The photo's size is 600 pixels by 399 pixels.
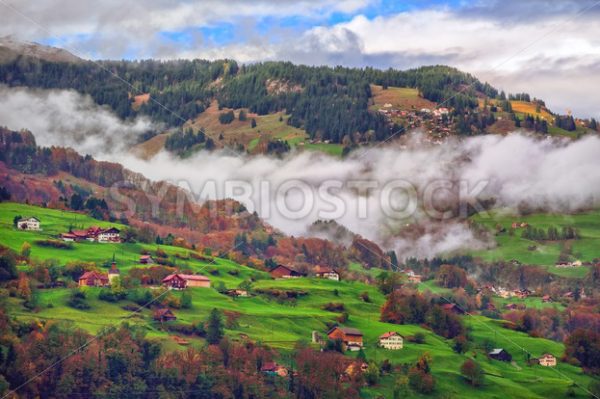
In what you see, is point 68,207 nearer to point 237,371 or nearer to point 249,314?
point 249,314

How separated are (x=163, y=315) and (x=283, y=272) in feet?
149

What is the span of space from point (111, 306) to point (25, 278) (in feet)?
35.1

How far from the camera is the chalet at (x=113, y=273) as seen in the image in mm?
149913

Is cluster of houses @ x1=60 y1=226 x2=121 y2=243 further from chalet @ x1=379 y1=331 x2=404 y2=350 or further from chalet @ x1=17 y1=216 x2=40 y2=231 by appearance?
chalet @ x1=379 y1=331 x2=404 y2=350

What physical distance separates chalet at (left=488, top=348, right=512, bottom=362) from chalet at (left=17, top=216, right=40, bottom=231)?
64487 mm

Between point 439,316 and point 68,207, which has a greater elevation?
point 68,207

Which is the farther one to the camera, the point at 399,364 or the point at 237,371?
the point at 399,364

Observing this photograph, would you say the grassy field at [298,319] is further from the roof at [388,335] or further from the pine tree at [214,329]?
the pine tree at [214,329]

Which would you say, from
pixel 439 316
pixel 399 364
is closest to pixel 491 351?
pixel 439 316

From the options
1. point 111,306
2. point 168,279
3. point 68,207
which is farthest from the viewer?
point 68,207

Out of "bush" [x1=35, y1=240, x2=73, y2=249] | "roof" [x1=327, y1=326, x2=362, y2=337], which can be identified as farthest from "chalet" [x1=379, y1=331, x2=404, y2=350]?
"bush" [x1=35, y1=240, x2=73, y2=249]

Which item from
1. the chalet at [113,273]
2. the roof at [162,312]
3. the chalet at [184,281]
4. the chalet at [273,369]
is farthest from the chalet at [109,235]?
the chalet at [273,369]

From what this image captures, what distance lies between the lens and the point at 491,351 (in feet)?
516

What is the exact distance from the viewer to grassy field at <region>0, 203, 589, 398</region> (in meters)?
137
